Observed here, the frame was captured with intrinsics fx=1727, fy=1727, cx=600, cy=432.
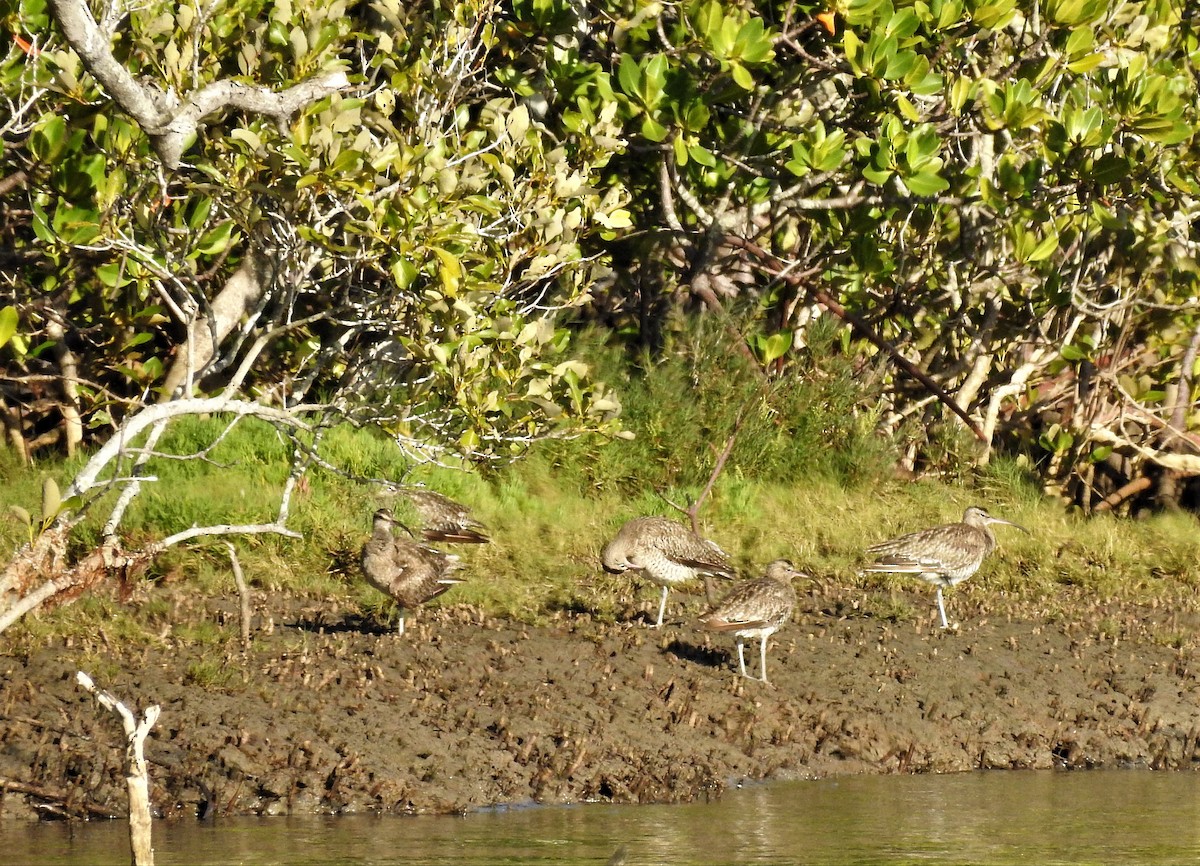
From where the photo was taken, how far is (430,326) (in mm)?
10703

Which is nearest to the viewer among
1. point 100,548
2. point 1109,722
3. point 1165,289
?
point 100,548

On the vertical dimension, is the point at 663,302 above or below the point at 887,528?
above

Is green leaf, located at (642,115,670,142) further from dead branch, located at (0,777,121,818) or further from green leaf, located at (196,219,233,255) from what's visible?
dead branch, located at (0,777,121,818)

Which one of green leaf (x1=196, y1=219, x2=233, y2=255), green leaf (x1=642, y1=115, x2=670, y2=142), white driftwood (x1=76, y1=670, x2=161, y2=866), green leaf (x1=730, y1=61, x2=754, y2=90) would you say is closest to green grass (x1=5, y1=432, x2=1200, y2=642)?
green leaf (x1=196, y1=219, x2=233, y2=255)

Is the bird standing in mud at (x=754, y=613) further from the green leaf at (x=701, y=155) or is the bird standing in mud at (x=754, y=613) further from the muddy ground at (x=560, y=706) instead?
the green leaf at (x=701, y=155)

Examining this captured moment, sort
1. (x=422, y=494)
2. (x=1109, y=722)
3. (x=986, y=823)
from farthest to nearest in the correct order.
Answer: (x=422, y=494), (x=1109, y=722), (x=986, y=823)

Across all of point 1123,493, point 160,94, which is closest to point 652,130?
point 160,94

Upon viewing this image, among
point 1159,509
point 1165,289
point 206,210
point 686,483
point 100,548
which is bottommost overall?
point 1159,509

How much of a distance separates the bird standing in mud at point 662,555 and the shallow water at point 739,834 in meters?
2.57

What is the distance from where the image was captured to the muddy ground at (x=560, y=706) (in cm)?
955

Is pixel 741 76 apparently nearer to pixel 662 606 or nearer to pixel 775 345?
pixel 775 345

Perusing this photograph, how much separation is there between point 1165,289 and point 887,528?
4476 mm

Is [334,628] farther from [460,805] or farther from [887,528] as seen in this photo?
[887,528]

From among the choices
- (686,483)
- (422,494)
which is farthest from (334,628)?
(686,483)
